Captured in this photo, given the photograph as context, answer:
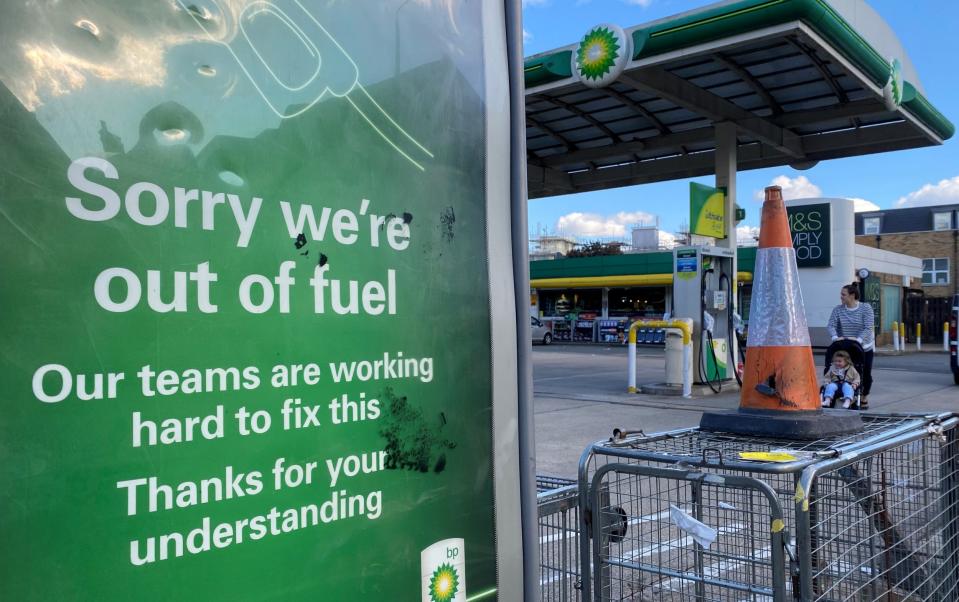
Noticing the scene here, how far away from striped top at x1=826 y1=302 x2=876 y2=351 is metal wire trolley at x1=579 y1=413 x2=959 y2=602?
655 cm

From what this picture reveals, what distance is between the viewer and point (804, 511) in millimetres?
2160

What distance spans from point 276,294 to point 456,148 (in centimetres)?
55

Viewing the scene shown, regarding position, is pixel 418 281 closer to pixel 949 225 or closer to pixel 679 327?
pixel 679 327

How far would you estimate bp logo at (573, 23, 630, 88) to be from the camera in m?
11.4

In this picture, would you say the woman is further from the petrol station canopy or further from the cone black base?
the cone black base

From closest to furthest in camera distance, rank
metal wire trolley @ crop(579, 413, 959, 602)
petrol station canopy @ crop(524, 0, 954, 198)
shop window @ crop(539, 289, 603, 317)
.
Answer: metal wire trolley @ crop(579, 413, 959, 602), petrol station canopy @ crop(524, 0, 954, 198), shop window @ crop(539, 289, 603, 317)

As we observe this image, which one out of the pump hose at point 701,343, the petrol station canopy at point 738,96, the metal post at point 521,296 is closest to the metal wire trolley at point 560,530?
the metal post at point 521,296

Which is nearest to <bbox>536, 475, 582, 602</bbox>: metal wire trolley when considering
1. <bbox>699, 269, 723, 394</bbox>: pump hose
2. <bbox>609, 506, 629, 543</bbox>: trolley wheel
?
<bbox>609, 506, 629, 543</bbox>: trolley wheel

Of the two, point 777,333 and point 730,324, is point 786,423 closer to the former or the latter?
point 777,333

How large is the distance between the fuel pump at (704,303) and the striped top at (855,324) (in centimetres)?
379

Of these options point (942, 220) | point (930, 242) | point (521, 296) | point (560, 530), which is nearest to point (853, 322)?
point (560, 530)

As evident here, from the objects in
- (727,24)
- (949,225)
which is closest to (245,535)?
(727,24)

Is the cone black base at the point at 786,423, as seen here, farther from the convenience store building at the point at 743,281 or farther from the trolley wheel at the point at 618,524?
the convenience store building at the point at 743,281

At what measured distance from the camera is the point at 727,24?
10492 millimetres
